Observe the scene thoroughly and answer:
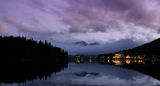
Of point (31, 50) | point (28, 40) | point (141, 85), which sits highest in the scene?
point (28, 40)

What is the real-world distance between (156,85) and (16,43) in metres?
136

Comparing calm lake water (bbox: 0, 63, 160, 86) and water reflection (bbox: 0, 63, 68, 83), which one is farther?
water reflection (bbox: 0, 63, 68, 83)

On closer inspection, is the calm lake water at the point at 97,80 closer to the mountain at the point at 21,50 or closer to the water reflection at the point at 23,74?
the water reflection at the point at 23,74

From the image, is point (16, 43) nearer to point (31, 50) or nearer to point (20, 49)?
point (20, 49)

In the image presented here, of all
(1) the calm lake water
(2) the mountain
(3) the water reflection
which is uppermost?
(2) the mountain

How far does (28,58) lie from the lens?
492 ft

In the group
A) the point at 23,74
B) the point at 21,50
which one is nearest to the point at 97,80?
the point at 23,74

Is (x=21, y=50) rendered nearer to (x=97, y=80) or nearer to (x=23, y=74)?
(x=23, y=74)

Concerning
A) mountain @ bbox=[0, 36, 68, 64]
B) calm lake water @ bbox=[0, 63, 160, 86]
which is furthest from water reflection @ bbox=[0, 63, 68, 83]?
mountain @ bbox=[0, 36, 68, 64]

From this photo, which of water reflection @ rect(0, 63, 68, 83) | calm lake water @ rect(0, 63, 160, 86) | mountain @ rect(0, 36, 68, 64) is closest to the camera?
calm lake water @ rect(0, 63, 160, 86)

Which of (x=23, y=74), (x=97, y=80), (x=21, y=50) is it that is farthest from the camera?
(x=21, y=50)

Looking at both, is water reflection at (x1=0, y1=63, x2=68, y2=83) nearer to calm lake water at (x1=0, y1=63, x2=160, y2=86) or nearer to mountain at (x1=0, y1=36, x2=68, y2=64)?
calm lake water at (x1=0, y1=63, x2=160, y2=86)

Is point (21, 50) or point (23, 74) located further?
point (21, 50)

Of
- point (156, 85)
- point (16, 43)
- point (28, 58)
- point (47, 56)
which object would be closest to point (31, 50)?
point (28, 58)
